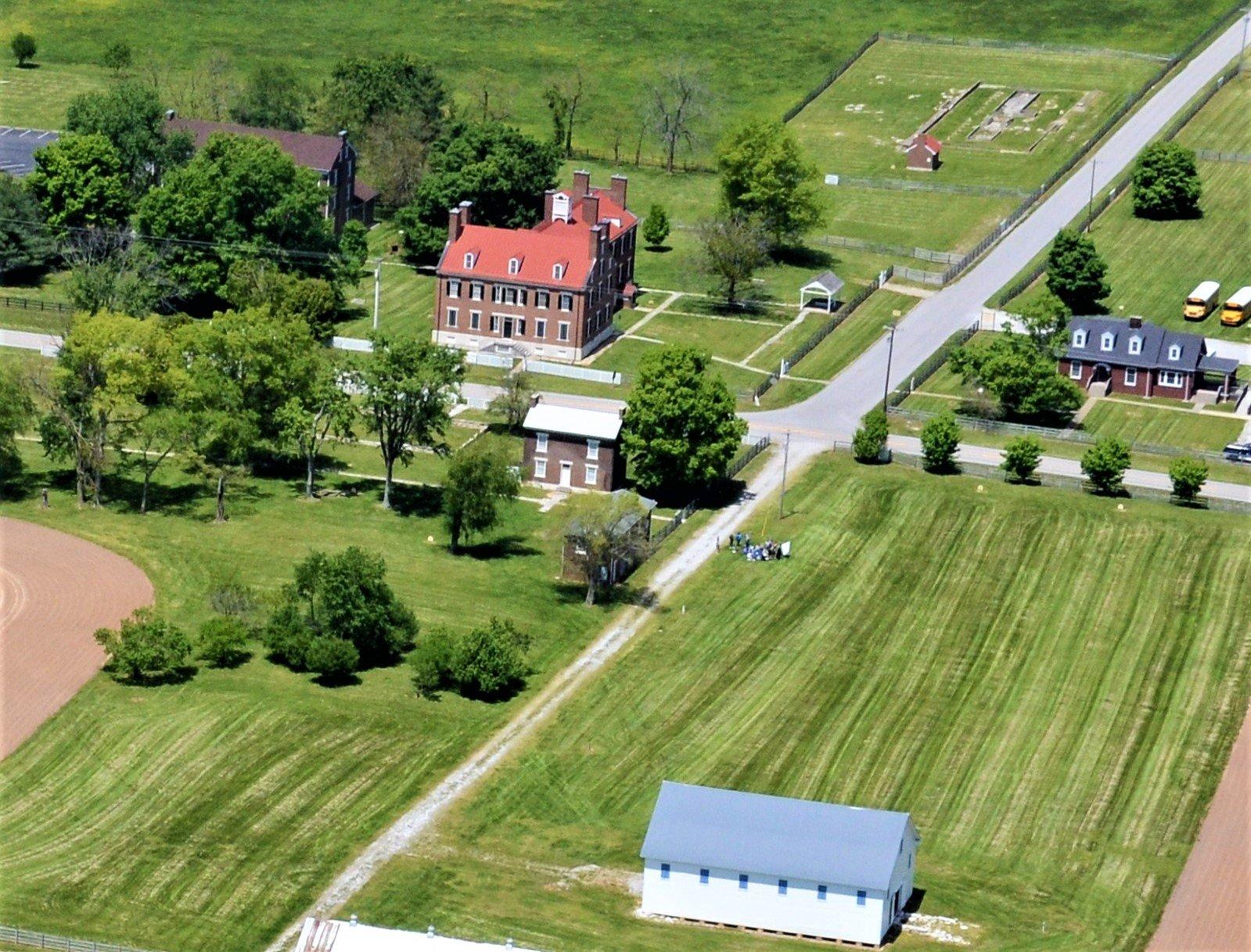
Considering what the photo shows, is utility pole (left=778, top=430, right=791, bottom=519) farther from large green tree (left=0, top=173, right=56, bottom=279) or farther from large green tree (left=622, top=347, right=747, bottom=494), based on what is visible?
large green tree (left=0, top=173, right=56, bottom=279)

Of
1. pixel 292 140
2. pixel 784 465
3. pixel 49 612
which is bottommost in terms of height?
pixel 49 612

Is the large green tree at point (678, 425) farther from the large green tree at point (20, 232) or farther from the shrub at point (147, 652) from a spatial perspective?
the large green tree at point (20, 232)

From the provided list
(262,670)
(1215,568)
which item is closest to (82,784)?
(262,670)

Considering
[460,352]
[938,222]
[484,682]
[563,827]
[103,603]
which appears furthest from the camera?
[938,222]

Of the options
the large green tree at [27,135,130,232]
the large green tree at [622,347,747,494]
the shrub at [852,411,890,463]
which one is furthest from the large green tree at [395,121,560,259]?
the shrub at [852,411,890,463]

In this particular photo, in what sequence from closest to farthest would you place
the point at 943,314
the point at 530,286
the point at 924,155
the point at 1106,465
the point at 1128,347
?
the point at 1106,465, the point at 1128,347, the point at 530,286, the point at 943,314, the point at 924,155

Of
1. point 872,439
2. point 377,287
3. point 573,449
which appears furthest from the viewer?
point 377,287

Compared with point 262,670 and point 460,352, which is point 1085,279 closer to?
point 460,352

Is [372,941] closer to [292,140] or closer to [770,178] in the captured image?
[770,178]

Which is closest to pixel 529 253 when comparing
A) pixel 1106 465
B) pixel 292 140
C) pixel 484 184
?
pixel 484 184
